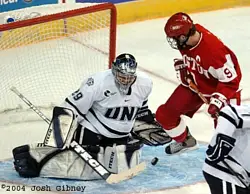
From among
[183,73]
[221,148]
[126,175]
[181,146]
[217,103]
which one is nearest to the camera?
[221,148]

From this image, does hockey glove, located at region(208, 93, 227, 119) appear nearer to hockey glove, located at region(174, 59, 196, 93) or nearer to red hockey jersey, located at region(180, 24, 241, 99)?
red hockey jersey, located at region(180, 24, 241, 99)

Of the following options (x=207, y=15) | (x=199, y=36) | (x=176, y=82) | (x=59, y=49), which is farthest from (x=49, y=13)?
(x=207, y=15)

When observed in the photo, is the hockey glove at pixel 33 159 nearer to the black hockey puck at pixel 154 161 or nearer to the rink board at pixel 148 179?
the rink board at pixel 148 179

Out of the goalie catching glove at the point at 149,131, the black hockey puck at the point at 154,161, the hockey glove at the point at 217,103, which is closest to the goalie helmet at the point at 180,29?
the hockey glove at the point at 217,103

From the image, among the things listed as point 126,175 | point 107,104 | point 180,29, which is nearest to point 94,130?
point 107,104

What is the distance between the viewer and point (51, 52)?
4.66 meters

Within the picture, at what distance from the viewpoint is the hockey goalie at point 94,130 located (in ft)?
11.3

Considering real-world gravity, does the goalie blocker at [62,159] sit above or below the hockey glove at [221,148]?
below

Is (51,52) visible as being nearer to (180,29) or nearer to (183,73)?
(183,73)

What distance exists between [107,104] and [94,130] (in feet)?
0.52

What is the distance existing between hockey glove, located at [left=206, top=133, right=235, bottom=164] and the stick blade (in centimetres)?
97

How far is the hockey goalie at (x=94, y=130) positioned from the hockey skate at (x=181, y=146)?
24cm

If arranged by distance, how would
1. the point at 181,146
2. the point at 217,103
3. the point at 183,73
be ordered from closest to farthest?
the point at 217,103 < the point at 183,73 < the point at 181,146

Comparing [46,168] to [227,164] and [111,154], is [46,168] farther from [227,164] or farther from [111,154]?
[227,164]
